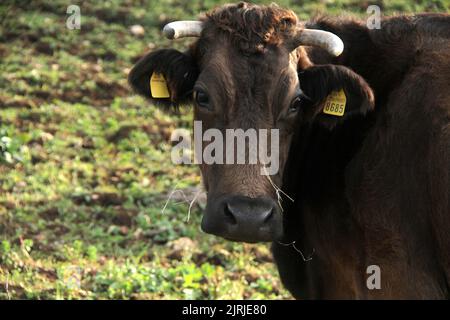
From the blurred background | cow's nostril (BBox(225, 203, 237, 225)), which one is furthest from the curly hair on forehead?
cow's nostril (BBox(225, 203, 237, 225))

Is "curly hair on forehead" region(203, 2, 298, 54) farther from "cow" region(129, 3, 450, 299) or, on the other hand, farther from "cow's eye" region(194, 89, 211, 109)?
"cow's eye" region(194, 89, 211, 109)

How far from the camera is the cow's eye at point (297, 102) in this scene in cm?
622

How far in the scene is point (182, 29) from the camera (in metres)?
6.48

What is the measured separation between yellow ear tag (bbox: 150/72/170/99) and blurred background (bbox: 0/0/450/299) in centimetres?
76

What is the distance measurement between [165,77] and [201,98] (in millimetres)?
458

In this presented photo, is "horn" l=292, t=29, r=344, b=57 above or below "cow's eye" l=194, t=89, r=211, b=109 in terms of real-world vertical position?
above

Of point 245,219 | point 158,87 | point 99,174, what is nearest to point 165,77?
point 158,87

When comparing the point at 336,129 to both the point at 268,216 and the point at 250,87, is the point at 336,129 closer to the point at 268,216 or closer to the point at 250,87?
the point at 250,87

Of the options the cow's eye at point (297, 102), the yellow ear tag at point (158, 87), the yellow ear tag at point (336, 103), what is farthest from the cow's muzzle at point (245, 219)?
the yellow ear tag at point (158, 87)

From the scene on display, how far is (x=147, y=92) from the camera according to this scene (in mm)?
6824

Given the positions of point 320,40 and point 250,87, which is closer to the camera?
point 250,87

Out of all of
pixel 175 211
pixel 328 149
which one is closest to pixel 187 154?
pixel 175 211

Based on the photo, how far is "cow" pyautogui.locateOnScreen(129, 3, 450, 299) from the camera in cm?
593
